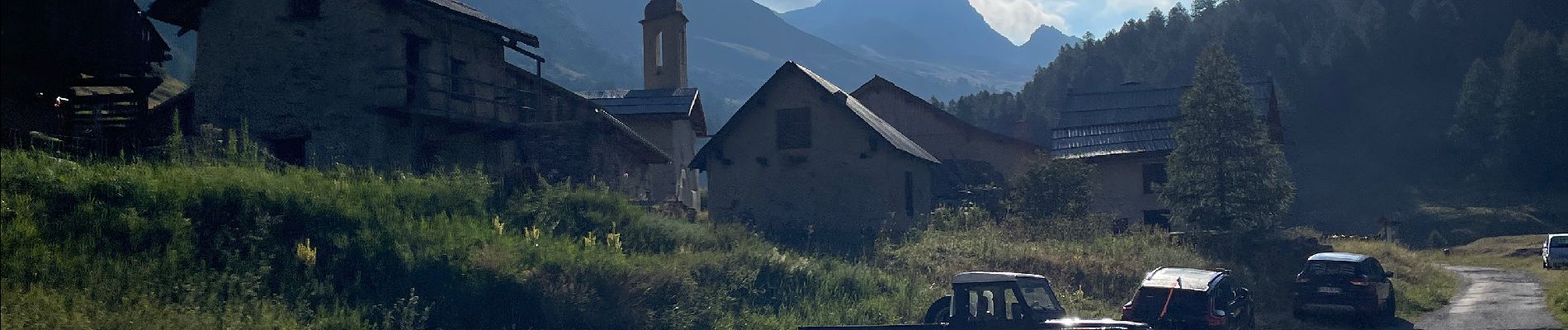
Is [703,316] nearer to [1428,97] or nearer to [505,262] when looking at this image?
[505,262]

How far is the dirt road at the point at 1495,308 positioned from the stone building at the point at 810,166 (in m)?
13.4

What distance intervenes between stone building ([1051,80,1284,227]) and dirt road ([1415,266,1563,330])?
386 inches

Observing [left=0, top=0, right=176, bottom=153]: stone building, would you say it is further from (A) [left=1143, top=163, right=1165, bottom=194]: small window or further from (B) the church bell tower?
(A) [left=1143, top=163, right=1165, bottom=194]: small window

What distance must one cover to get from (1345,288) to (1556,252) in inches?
752

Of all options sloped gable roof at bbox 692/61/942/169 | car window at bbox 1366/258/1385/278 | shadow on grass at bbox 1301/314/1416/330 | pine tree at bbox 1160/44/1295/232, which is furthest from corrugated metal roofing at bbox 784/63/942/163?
car window at bbox 1366/258/1385/278

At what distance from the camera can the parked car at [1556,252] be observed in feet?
115

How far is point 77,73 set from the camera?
13.4m

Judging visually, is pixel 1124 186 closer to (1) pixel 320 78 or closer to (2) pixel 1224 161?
(2) pixel 1224 161

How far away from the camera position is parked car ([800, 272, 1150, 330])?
1445cm

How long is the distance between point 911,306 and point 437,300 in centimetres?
802

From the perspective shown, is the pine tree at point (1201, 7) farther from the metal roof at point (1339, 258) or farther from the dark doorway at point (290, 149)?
the dark doorway at point (290, 149)

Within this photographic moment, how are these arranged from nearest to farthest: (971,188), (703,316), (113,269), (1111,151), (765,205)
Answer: (113,269)
(703,316)
(765,205)
(971,188)
(1111,151)

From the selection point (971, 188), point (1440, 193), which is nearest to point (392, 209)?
point (971, 188)

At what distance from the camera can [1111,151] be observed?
4203cm
